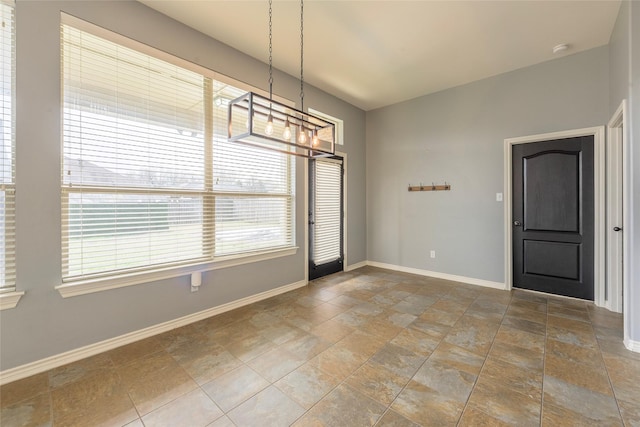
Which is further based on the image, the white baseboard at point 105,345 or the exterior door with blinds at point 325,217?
the exterior door with blinds at point 325,217

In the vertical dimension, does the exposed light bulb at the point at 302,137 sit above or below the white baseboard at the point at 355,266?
above

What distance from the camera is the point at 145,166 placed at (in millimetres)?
2561

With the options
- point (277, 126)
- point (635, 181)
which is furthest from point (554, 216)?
point (277, 126)

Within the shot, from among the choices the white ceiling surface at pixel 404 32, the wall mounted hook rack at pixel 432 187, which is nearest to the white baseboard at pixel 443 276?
the wall mounted hook rack at pixel 432 187

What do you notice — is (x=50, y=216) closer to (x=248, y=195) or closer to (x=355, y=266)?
(x=248, y=195)

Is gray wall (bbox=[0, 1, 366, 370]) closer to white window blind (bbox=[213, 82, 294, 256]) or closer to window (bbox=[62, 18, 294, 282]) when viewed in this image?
window (bbox=[62, 18, 294, 282])

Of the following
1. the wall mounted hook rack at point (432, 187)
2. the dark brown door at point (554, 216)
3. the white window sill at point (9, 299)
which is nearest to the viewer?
the white window sill at point (9, 299)

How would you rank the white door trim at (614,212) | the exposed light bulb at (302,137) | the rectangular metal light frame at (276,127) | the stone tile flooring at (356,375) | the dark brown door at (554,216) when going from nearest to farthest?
the stone tile flooring at (356,375) < the rectangular metal light frame at (276,127) < the exposed light bulb at (302,137) < the white door trim at (614,212) < the dark brown door at (554,216)

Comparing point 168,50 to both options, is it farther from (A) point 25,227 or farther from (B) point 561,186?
(B) point 561,186

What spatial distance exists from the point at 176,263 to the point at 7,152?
1509 mm

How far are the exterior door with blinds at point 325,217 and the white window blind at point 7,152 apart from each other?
3194 mm

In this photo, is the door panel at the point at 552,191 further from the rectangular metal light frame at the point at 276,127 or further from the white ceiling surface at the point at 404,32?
the rectangular metal light frame at the point at 276,127

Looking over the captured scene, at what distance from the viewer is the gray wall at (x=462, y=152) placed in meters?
3.42

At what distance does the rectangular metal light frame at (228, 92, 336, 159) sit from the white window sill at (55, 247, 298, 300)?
1.43 m
